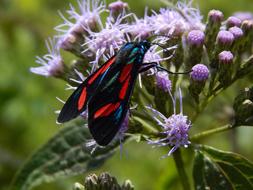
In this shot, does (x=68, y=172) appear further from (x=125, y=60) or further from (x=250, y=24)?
(x=250, y=24)

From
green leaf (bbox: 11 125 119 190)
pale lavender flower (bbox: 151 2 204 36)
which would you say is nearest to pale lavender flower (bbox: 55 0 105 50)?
pale lavender flower (bbox: 151 2 204 36)

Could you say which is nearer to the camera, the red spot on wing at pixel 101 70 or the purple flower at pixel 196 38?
the red spot on wing at pixel 101 70

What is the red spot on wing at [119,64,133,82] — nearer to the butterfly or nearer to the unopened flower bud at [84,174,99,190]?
the butterfly

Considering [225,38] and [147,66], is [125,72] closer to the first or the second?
[147,66]

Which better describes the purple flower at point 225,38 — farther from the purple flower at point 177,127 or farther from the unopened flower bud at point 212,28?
the purple flower at point 177,127

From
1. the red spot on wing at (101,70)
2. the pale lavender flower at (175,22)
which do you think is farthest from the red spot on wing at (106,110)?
the pale lavender flower at (175,22)

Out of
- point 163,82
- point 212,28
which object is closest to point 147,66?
point 163,82
